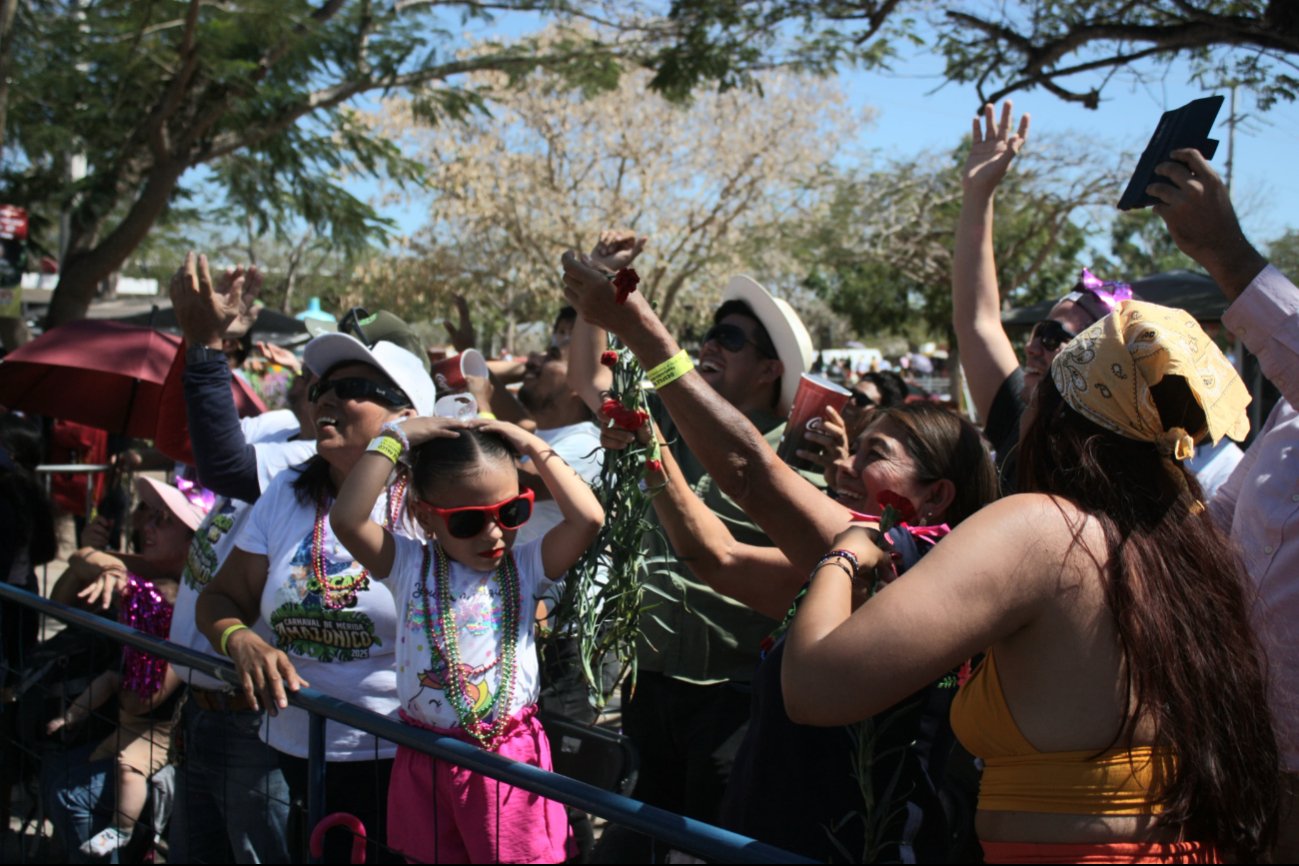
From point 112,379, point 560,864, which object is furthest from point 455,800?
point 112,379

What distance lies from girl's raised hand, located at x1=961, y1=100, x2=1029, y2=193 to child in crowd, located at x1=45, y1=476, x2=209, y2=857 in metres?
2.97

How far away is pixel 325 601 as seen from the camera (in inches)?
118

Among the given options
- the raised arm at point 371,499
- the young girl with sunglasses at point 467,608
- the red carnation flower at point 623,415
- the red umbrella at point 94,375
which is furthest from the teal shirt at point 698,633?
the red umbrella at point 94,375

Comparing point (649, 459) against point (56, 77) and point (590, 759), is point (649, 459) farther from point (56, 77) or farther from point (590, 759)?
point (56, 77)

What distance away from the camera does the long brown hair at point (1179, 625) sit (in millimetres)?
1685

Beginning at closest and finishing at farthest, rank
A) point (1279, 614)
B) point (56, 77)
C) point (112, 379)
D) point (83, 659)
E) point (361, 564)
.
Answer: point (1279, 614)
point (361, 564)
point (83, 659)
point (112, 379)
point (56, 77)

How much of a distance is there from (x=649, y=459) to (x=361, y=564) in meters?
0.83

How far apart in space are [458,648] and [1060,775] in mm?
1469

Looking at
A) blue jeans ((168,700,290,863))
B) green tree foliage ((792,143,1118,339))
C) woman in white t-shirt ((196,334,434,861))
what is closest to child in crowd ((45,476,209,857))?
blue jeans ((168,700,290,863))

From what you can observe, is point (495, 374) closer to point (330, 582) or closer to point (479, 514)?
point (330, 582)

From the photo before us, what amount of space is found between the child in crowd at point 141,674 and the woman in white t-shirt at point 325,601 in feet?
3.25

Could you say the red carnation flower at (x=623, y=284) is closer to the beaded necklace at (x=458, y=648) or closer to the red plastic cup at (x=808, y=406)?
the beaded necklace at (x=458, y=648)

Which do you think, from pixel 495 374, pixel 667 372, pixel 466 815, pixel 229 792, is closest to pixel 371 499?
pixel 466 815

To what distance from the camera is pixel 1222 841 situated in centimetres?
175
